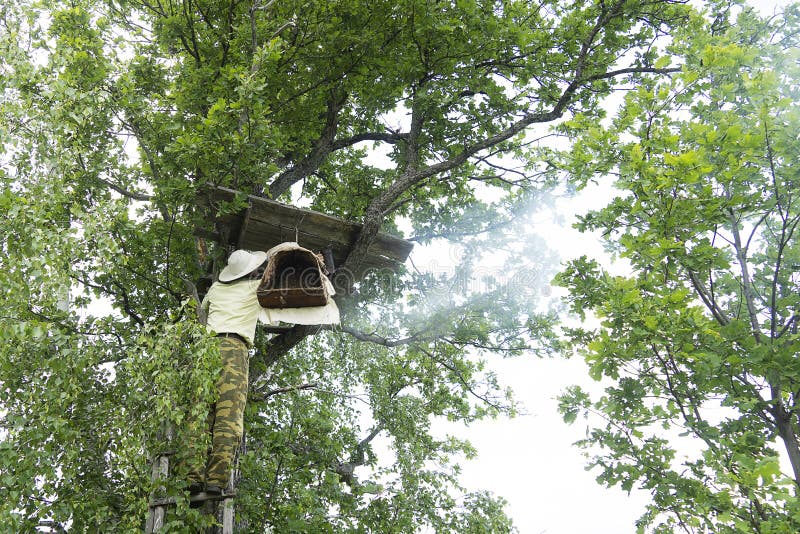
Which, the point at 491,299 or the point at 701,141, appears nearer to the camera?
the point at 701,141

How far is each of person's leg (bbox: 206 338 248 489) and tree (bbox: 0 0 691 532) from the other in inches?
22.2

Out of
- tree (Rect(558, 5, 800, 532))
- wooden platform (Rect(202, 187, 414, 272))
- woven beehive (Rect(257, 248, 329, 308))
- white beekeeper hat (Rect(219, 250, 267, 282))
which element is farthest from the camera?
wooden platform (Rect(202, 187, 414, 272))

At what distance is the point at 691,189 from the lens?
13.0 ft

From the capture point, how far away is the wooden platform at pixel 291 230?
19.6ft

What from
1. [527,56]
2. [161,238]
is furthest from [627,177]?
[161,238]

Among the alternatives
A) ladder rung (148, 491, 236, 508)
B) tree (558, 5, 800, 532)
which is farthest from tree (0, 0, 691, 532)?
tree (558, 5, 800, 532)

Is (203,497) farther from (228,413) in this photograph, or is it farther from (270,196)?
(270,196)

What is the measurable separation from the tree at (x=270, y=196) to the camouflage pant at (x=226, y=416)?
540 millimetres

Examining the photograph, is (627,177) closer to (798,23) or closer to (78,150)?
(798,23)

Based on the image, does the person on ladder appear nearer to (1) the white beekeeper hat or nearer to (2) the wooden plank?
(1) the white beekeeper hat

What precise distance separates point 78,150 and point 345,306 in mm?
4169

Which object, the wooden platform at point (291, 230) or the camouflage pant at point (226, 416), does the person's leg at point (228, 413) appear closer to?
the camouflage pant at point (226, 416)

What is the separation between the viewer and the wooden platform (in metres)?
5.98

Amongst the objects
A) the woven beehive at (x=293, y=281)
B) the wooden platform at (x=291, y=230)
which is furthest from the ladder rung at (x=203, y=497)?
the wooden platform at (x=291, y=230)
